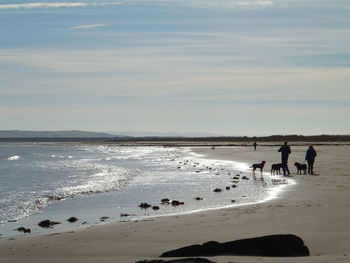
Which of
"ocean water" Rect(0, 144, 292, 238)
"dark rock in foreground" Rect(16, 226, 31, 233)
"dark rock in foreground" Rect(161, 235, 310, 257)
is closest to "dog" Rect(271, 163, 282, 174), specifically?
"ocean water" Rect(0, 144, 292, 238)

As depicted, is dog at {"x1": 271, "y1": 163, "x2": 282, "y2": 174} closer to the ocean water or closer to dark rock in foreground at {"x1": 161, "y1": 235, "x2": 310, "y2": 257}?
the ocean water

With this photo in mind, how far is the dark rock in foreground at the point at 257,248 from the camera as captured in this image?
30.7 ft

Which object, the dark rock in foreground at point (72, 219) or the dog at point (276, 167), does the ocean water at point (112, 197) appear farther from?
the dog at point (276, 167)

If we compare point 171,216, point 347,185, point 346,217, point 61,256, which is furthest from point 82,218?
point 347,185

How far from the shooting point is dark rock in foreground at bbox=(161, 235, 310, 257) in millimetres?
9367

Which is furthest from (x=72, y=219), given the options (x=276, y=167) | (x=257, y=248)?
(x=276, y=167)

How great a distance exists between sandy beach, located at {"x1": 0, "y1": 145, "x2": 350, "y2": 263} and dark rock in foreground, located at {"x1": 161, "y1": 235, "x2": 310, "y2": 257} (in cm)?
23

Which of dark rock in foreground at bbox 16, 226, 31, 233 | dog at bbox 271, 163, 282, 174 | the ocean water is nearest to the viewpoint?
dark rock in foreground at bbox 16, 226, 31, 233

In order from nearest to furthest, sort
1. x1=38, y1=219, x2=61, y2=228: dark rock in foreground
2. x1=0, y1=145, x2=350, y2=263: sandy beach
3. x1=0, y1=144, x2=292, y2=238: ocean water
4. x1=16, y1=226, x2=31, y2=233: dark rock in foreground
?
x1=0, y1=145, x2=350, y2=263: sandy beach
x1=16, y1=226, x2=31, y2=233: dark rock in foreground
x1=38, y1=219, x2=61, y2=228: dark rock in foreground
x1=0, y1=144, x2=292, y2=238: ocean water

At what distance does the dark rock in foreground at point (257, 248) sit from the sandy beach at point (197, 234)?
0.23 m

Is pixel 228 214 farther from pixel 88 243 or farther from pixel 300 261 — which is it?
pixel 300 261

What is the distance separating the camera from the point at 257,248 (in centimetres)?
948

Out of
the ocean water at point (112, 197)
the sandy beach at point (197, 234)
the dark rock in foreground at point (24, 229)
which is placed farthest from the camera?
the ocean water at point (112, 197)

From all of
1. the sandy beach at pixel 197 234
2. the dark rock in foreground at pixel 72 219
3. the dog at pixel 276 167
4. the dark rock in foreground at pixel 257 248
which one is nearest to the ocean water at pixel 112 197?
the dark rock in foreground at pixel 72 219
